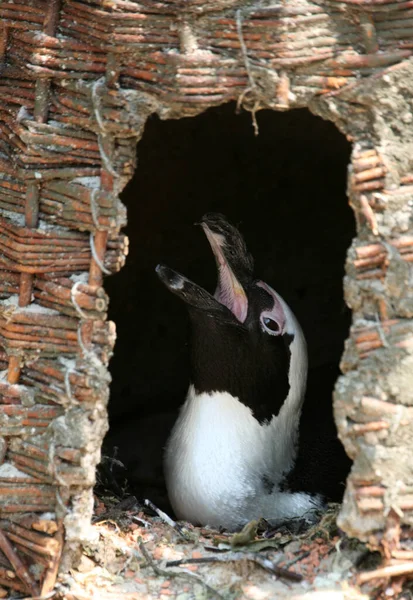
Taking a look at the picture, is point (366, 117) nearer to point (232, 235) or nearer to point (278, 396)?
point (232, 235)

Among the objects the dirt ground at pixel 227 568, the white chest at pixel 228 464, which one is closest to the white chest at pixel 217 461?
the white chest at pixel 228 464

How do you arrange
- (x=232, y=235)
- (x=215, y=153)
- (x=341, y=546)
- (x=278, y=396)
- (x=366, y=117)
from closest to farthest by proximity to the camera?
(x=366, y=117), (x=341, y=546), (x=232, y=235), (x=278, y=396), (x=215, y=153)

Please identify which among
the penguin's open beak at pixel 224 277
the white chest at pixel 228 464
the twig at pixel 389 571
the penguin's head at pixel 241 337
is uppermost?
the penguin's open beak at pixel 224 277

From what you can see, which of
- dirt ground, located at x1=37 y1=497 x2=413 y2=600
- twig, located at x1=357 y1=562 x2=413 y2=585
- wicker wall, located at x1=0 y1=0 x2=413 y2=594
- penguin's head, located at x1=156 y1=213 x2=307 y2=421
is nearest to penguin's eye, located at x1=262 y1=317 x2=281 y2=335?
penguin's head, located at x1=156 y1=213 x2=307 y2=421

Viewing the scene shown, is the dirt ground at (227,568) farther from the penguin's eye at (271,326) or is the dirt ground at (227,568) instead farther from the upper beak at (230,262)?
the upper beak at (230,262)

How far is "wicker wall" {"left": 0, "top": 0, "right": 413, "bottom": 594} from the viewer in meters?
2.73

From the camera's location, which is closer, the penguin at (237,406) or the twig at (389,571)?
the twig at (389,571)

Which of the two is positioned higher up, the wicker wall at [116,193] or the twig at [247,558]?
the wicker wall at [116,193]

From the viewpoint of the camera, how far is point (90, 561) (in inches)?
118

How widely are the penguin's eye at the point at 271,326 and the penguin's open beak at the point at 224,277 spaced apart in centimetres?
9

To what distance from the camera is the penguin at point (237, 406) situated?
3631 mm

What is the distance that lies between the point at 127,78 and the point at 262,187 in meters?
1.93

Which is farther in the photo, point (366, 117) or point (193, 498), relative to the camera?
Result: point (193, 498)

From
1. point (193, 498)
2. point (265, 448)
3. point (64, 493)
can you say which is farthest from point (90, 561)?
point (265, 448)
